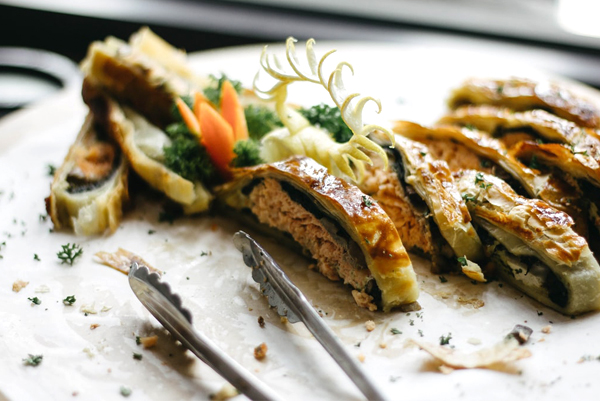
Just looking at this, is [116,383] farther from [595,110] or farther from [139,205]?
[595,110]

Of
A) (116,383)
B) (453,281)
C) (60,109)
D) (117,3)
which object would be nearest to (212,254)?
(116,383)

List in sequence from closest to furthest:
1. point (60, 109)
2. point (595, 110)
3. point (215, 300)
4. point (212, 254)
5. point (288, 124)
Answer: point (215, 300)
point (212, 254)
point (288, 124)
point (595, 110)
point (60, 109)

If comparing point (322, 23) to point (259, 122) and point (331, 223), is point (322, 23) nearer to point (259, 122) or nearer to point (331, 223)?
point (259, 122)

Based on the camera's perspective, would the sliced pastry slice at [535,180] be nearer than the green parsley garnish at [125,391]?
No

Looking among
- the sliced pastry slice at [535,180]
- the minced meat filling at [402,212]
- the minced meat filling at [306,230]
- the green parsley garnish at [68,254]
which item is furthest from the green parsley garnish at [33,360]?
the sliced pastry slice at [535,180]

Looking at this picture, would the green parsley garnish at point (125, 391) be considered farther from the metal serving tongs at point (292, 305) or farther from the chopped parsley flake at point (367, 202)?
the chopped parsley flake at point (367, 202)

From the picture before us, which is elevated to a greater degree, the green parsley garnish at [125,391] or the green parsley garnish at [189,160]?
the green parsley garnish at [189,160]

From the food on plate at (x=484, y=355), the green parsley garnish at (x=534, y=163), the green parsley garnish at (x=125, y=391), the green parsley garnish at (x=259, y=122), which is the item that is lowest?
the green parsley garnish at (x=125, y=391)

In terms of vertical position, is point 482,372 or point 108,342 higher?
point 482,372

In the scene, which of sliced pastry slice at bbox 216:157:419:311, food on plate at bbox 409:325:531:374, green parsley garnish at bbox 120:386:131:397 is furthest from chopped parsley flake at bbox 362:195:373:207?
green parsley garnish at bbox 120:386:131:397
